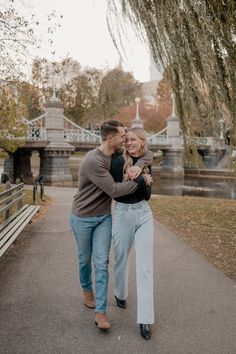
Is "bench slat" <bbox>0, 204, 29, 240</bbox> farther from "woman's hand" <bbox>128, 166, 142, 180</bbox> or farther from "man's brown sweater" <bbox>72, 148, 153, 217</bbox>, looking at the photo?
"woman's hand" <bbox>128, 166, 142, 180</bbox>

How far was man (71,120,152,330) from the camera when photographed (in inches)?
133

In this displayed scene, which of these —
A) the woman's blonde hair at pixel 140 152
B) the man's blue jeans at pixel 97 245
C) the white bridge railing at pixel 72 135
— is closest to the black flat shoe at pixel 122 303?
the man's blue jeans at pixel 97 245

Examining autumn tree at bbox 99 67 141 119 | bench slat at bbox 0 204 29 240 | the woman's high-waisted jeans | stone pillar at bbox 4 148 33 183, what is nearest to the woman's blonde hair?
the woman's high-waisted jeans

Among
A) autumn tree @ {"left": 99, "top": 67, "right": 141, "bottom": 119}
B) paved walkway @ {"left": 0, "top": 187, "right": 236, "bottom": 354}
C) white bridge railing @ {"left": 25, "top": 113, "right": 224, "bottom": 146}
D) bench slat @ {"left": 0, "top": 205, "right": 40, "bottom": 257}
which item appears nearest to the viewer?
paved walkway @ {"left": 0, "top": 187, "right": 236, "bottom": 354}

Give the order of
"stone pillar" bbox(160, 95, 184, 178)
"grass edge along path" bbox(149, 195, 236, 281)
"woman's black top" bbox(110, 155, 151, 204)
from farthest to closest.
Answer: "stone pillar" bbox(160, 95, 184, 178)
"grass edge along path" bbox(149, 195, 236, 281)
"woman's black top" bbox(110, 155, 151, 204)

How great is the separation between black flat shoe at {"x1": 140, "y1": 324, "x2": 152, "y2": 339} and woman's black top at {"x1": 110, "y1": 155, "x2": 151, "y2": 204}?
1.05m

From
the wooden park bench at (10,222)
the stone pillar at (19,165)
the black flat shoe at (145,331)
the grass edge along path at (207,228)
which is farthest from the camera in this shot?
the stone pillar at (19,165)

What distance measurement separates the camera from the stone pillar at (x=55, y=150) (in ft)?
101

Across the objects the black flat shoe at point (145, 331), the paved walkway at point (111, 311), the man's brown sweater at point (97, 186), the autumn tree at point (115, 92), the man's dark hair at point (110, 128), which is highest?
the autumn tree at point (115, 92)

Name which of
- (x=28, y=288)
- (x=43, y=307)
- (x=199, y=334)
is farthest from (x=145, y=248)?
(x=28, y=288)

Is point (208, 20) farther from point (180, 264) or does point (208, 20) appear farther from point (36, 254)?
point (36, 254)

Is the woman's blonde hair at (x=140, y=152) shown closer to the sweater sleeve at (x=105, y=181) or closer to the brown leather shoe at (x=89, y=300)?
the sweater sleeve at (x=105, y=181)

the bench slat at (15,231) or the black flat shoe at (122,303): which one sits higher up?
the bench slat at (15,231)

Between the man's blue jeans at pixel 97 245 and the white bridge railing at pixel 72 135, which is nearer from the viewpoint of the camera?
the man's blue jeans at pixel 97 245
